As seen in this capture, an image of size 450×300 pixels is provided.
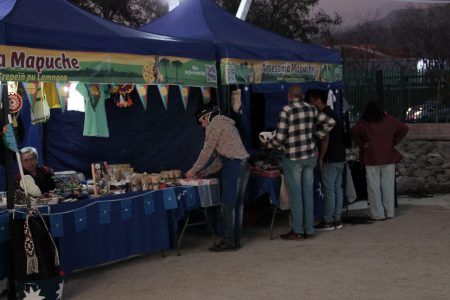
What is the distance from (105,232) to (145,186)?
75cm

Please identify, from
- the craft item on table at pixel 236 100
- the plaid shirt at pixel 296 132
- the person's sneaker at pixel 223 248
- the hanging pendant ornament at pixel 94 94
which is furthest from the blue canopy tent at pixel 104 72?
Result: the person's sneaker at pixel 223 248

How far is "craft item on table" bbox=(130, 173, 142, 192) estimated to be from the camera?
22.5 feet

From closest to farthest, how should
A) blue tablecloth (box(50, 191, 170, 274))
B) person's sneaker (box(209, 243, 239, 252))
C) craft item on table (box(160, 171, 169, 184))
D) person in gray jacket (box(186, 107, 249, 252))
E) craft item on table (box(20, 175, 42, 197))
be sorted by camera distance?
blue tablecloth (box(50, 191, 170, 274)) < craft item on table (box(20, 175, 42, 197)) < person in gray jacket (box(186, 107, 249, 252)) < craft item on table (box(160, 171, 169, 184)) < person's sneaker (box(209, 243, 239, 252))

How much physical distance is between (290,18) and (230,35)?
21.8 meters

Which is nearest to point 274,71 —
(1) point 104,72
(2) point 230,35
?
(2) point 230,35

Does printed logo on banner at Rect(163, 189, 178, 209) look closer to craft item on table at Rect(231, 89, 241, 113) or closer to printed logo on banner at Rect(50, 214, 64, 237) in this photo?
printed logo on banner at Rect(50, 214, 64, 237)

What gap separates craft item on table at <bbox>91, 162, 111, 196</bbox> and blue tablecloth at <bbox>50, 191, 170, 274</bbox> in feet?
0.74

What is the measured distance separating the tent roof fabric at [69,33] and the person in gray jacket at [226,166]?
0.89m

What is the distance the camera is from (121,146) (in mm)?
8484

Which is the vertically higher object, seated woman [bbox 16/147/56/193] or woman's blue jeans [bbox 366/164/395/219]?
seated woman [bbox 16/147/56/193]

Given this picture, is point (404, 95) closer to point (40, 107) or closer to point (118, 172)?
point (118, 172)

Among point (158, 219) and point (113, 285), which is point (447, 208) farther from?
point (113, 285)

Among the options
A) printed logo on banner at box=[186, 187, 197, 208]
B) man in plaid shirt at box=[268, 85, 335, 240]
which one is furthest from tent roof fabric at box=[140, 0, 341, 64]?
printed logo on banner at box=[186, 187, 197, 208]

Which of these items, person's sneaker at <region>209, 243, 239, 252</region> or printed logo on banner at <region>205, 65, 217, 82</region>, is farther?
printed logo on banner at <region>205, 65, 217, 82</region>
